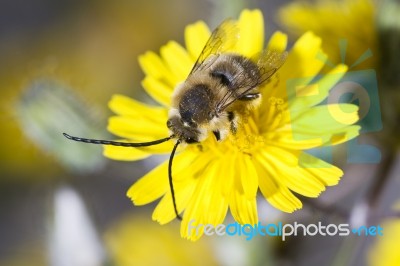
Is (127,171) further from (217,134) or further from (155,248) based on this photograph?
(217,134)

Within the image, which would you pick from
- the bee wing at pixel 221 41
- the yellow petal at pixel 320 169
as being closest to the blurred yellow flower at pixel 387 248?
the yellow petal at pixel 320 169

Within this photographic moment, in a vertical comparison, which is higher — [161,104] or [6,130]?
[161,104]

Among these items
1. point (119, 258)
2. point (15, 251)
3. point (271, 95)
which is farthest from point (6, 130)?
point (271, 95)

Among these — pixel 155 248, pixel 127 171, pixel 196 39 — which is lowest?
pixel 155 248

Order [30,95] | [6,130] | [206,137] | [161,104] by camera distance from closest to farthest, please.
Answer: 1. [206,137]
2. [161,104]
3. [30,95]
4. [6,130]

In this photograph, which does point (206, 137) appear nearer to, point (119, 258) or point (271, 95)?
point (271, 95)

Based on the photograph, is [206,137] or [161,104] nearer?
[206,137]

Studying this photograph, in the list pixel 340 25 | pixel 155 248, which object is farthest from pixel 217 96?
pixel 155 248
